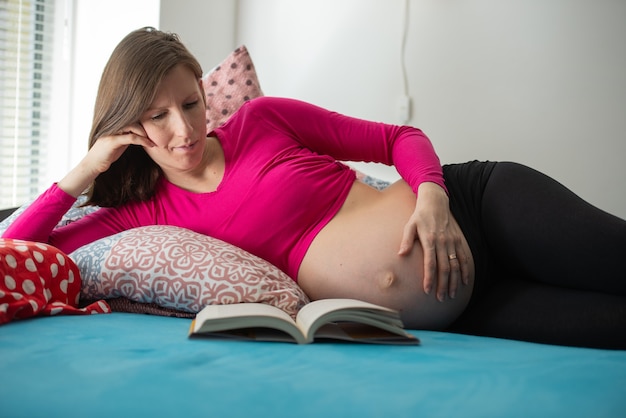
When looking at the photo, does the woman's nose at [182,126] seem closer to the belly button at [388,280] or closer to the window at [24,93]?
the belly button at [388,280]

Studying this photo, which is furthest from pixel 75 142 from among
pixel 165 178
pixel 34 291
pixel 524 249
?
pixel 524 249

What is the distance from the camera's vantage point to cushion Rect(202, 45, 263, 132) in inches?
86.7

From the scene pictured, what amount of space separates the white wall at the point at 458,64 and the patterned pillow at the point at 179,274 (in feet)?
5.58

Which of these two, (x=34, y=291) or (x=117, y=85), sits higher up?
(x=117, y=85)

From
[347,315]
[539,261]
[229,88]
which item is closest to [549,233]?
[539,261]

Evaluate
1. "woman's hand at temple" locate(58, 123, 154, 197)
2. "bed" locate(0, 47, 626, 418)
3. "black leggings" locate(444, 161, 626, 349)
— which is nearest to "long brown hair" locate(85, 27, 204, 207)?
"woman's hand at temple" locate(58, 123, 154, 197)

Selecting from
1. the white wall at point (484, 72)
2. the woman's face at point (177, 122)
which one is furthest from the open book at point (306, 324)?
the white wall at point (484, 72)

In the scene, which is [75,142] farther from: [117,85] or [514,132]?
[514,132]

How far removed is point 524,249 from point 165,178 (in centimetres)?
86

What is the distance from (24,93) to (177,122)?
1.70 meters

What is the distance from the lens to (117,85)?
145 centimetres

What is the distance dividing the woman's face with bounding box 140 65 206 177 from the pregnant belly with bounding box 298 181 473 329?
0.35 m

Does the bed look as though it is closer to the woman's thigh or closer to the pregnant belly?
the pregnant belly

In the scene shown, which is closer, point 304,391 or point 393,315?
point 304,391
